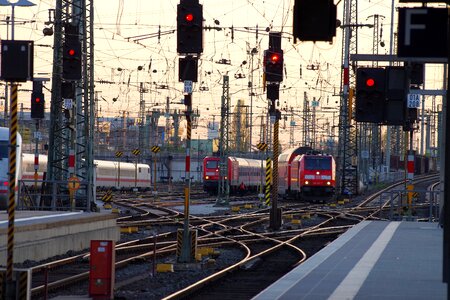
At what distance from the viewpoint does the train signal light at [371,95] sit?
962 inches

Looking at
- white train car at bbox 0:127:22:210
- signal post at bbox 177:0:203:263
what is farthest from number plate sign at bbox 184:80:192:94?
white train car at bbox 0:127:22:210

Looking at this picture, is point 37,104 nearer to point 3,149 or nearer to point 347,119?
point 3,149

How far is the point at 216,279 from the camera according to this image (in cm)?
2325

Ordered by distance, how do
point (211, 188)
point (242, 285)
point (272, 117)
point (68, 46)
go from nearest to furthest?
point (242, 285), point (68, 46), point (272, 117), point (211, 188)

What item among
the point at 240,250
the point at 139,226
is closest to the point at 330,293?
the point at 240,250

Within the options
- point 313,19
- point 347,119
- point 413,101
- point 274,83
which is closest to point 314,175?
point 347,119

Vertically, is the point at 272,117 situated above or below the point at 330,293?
above

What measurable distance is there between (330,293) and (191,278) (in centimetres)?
657

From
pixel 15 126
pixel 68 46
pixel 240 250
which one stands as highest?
pixel 68 46

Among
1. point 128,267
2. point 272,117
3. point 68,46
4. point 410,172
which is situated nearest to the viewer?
point 128,267

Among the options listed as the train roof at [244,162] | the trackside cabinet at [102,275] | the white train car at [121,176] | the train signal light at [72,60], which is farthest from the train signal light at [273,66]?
the white train car at [121,176]

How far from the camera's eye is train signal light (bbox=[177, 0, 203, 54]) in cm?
2412

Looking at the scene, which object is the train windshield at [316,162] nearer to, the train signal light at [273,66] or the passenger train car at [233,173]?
the passenger train car at [233,173]

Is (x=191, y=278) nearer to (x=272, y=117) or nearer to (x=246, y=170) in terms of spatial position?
(x=272, y=117)
